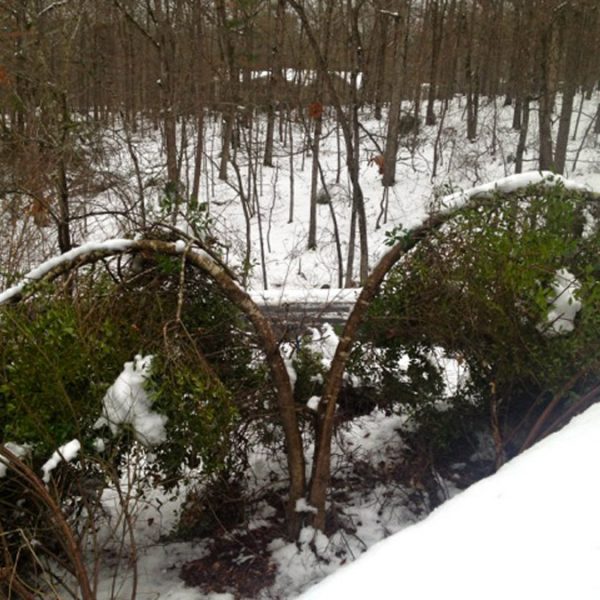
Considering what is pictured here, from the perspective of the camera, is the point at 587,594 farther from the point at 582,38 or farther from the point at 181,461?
the point at 582,38

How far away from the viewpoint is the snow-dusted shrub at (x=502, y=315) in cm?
473

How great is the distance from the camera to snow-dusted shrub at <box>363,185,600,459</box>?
4734mm

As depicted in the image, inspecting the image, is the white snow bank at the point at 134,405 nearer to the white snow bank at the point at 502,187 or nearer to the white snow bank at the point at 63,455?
the white snow bank at the point at 63,455

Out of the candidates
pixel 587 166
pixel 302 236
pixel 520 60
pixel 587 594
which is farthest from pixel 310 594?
pixel 587 166

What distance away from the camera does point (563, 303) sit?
4777 mm

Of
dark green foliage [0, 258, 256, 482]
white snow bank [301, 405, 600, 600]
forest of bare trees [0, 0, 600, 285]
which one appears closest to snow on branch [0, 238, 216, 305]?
dark green foliage [0, 258, 256, 482]

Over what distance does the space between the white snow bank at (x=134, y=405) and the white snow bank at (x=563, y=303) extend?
3.15m

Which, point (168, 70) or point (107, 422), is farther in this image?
point (168, 70)

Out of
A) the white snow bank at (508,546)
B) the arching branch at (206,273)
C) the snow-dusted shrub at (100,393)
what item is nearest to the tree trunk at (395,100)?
the arching branch at (206,273)

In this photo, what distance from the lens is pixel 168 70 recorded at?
14.3 metres

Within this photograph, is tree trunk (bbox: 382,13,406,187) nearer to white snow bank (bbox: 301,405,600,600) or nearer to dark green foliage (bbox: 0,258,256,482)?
dark green foliage (bbox: 0,258,256,482)

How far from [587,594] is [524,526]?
1.94 ft

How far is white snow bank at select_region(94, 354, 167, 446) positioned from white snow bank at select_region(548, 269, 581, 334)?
315 cm

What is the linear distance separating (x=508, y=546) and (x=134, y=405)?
277 centimetres
